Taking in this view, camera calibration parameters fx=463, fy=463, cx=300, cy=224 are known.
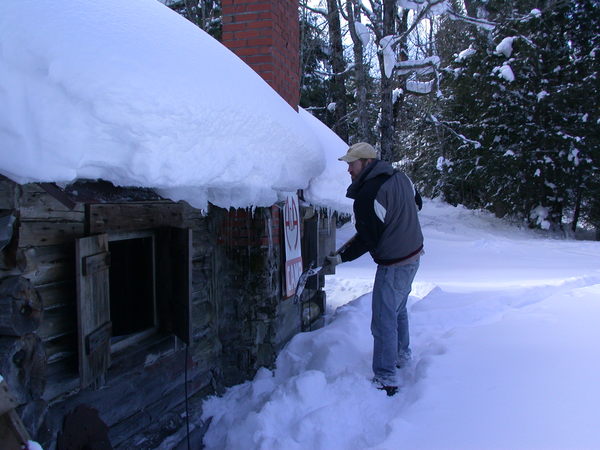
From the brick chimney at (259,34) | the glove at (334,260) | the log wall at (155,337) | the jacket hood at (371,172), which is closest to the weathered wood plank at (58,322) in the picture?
the log wall at (155,337)

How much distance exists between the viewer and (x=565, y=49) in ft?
50.0

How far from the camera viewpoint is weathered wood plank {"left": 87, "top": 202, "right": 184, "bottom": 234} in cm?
283

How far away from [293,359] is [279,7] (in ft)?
12.2

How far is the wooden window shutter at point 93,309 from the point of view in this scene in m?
2.58

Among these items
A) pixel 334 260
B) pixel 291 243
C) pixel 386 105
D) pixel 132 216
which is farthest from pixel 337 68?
pixel 132 216

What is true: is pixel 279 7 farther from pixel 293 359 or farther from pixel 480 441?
pixel 480 441

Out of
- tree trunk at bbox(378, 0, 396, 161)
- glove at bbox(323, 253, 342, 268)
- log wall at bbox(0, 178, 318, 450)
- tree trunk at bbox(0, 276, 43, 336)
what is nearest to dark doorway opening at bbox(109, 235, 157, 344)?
log wall at bbox(0, 178, 318, 450)

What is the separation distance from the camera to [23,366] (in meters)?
1.84

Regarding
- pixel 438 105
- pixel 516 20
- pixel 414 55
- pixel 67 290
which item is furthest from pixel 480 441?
pixel 414 55

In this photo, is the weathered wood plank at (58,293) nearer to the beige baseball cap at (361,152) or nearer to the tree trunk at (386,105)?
the beige baseball cap at (361,152)

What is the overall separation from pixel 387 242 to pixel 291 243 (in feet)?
5.54

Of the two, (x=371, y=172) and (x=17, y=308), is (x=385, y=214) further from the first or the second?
(x=17, y=308)

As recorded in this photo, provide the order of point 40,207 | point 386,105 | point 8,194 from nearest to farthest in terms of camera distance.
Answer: point 8,194 → point 40,207 → point 386,105

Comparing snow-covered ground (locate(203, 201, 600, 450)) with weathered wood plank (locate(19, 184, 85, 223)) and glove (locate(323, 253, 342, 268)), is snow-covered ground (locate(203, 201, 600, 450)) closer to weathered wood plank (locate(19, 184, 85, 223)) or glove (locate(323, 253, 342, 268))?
glove (locate(323, 253, 342, 268))
